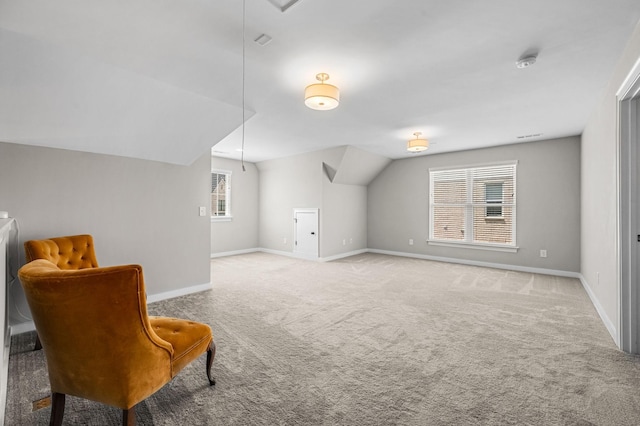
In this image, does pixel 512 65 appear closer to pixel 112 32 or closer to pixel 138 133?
pixel 112 32

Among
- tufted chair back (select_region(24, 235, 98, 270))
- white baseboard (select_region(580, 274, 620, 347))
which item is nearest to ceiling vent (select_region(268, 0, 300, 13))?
tufted chair back (select_region(24, 235, 98, 270))

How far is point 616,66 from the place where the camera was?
2518 mm

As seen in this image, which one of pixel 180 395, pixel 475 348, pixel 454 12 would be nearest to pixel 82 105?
pixel 180 395

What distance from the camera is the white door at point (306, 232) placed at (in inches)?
256

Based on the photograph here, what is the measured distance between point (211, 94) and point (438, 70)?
7.48ft

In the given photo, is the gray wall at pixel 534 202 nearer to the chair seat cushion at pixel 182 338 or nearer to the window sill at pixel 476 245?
the window sill at pixel 476 245

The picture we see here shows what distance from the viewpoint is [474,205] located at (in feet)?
19.8

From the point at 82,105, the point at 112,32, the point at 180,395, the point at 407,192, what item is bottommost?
the point at 180,395

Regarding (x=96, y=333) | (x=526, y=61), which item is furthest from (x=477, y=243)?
(x=96, y=333)

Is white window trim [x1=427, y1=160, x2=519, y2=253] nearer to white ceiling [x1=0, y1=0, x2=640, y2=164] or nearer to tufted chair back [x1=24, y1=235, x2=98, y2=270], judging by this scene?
white ceiling [x1=0, y1=0, x2=640, y2=164]

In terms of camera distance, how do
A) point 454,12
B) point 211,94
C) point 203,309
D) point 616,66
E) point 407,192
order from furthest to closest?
1. point 407,192
2. point 203,309
3. point 211,94
4. point 616,66
5. point 454,12

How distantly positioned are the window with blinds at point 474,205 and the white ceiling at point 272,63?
196cm

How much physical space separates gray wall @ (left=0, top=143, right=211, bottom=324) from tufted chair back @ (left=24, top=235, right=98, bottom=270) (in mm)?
400

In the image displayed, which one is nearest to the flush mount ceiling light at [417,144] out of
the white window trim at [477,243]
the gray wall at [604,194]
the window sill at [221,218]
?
the white window trim at [477,243]
